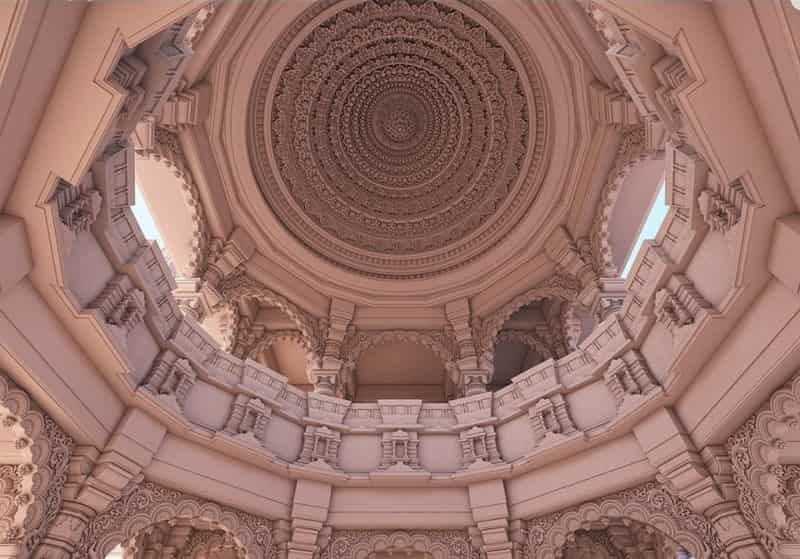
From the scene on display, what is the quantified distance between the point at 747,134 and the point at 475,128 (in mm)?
9325

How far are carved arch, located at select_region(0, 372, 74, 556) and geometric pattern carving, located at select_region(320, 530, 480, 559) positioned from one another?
3724 mm

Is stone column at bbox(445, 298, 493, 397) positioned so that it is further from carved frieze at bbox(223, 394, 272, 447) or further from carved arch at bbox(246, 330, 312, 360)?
carved frieze at bbox(223, 394, 272, 447)

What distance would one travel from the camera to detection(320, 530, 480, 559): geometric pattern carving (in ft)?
26.8

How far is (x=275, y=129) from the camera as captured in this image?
500 inches

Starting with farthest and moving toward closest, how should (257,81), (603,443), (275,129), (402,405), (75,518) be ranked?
(275,129), (257,81), (402,405), (603,443), (75,518)

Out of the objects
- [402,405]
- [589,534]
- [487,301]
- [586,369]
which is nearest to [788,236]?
[586,369]

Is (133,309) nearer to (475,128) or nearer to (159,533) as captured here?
(159,533)

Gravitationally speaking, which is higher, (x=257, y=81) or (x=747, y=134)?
(x=257, y=81)

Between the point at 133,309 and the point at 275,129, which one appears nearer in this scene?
the point at 133,309

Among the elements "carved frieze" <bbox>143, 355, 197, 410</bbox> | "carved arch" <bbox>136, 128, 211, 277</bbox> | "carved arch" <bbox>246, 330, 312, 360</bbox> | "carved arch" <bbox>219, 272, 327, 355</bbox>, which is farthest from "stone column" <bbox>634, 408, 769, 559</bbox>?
"carved arch" <bbox>136, 128, 211, 277</bbox>

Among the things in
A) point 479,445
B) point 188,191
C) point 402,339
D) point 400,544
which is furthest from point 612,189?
point 188,191

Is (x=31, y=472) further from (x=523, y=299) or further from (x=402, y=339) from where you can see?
(x=523, y=299)

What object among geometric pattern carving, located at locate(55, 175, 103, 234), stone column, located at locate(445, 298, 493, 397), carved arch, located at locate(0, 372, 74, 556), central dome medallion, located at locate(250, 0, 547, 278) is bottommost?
carved arch, located at locate(0, 372, 74, 556)

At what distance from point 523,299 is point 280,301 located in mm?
5692
